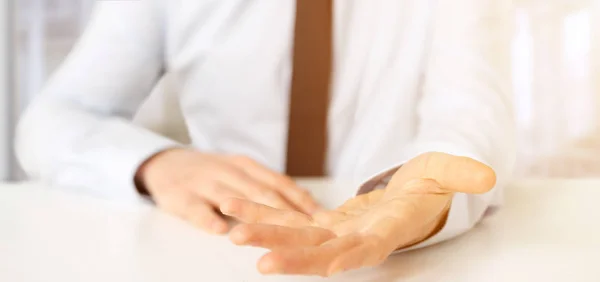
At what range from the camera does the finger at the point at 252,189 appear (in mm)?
455

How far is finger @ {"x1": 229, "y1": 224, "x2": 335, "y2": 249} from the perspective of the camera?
0.82ft

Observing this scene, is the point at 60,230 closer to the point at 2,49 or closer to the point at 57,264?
the point at 57,264

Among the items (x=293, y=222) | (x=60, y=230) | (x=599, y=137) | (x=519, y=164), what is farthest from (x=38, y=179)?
(x=599, y=137)

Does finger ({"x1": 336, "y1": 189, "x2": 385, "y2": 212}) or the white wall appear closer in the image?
finger ({"x1": 336, "y1": 189, "x2": 385, "y2": 212})

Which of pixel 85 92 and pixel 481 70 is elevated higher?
pixel 481 70

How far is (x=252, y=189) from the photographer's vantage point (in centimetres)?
47

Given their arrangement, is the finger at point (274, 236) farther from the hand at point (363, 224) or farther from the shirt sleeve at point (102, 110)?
the shirt sleeve at point (102, 110)

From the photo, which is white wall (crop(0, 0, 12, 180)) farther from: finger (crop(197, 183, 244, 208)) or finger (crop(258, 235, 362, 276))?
finger (crop(258, 235, 362, 276))

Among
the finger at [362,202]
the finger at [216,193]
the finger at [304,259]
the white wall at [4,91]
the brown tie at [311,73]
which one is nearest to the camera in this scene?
the finger at [304,259]

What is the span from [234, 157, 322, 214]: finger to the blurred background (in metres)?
0.83

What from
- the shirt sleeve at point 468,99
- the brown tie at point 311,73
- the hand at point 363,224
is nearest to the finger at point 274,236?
the hand at point 363,224

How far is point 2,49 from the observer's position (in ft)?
3.74

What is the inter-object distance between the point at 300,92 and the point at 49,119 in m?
0.31

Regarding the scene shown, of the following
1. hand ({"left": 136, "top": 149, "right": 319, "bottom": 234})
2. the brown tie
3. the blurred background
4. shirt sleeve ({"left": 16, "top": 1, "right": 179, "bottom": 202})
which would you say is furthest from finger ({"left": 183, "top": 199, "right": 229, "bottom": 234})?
the blurred background
